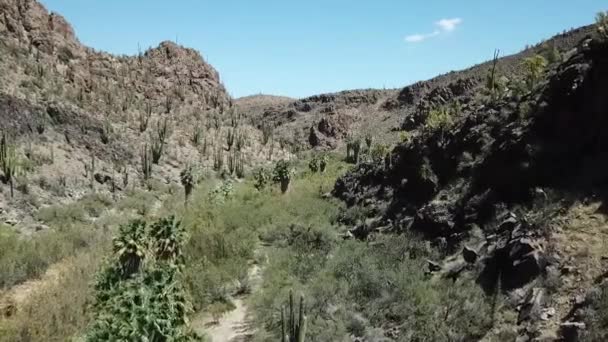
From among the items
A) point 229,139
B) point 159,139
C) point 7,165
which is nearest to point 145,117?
point 159,139

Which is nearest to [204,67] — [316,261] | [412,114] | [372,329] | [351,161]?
[351,161]

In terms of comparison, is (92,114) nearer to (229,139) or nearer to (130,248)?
(229,139)

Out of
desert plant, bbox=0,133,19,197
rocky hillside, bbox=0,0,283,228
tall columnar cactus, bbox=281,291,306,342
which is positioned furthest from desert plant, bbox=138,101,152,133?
tall columnar cactus, bbox=281,291,306,342

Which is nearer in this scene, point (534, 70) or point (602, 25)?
point (602, 25)

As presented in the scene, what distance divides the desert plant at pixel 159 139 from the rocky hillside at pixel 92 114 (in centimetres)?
24

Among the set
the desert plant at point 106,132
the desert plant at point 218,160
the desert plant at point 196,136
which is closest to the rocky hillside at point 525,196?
the desert plant at point 106,132

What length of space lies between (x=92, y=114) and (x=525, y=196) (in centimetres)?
3397

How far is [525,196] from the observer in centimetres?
1523

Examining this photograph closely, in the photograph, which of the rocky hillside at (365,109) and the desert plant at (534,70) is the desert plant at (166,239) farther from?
the rocky hillside at (365,109)

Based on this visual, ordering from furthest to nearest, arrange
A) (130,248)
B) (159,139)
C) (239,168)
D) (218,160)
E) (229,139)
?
(229,139) < (239,168) < (218,160) < (159,139) < (130,248)

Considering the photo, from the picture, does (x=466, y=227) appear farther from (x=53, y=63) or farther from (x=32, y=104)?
(x=53, y=63)

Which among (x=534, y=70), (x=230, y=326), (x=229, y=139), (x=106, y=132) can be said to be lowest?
(x=230, y=326)

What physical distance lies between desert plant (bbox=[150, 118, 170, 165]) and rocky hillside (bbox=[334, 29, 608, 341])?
2301cm

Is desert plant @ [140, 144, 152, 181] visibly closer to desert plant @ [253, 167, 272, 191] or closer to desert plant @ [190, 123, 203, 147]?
desert plant @ [253, 167, 272, 191]
